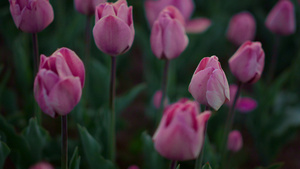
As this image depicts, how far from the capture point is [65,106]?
478mm

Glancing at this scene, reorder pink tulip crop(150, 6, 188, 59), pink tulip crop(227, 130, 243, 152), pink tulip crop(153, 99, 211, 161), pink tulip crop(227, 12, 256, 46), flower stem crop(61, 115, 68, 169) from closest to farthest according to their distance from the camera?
1. pink tulip crop(153, 99, 211, 161)
2. flower stem crop(61, 115, 68, 169)
3. pink tulip crop(150, 6, 188, 59)
4. pink tulip crop(227, 130, 243, 152)
5. pink tulip crop(227, 12, 256, 46)

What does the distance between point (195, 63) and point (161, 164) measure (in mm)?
540

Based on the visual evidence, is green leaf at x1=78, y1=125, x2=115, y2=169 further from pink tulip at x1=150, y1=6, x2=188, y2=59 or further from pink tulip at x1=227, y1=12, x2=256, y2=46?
pink tulip at x1=227, y1=12, x2=256, y2=46

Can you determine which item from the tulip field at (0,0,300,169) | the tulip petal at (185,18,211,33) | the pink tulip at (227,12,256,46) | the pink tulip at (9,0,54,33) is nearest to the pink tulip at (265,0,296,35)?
the tulip field at (0,0,300,169)

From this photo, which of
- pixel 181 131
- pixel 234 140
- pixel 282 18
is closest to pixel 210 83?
pixel 181 131

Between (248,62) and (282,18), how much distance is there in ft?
1.11

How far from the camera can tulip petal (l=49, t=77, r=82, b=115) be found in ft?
1.51

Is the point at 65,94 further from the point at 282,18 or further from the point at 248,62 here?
the point at 282,18

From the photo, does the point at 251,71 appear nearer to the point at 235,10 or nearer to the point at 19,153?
the point at 19,153

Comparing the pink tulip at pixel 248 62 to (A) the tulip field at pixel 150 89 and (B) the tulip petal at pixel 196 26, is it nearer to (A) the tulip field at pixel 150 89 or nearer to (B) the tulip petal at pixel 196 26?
(A) the tulip field at pixel 150 89

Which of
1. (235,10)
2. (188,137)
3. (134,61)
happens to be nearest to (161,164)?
(188,137)

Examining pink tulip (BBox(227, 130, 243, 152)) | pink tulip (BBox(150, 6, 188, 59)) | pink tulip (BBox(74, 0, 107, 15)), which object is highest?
pink tulip (BBox(74, 0, 107, 15))

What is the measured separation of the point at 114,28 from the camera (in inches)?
21.6

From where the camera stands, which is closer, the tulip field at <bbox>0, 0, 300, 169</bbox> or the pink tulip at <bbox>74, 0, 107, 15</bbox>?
the tulip field at <bbox>0, 0, 300, 169</bbox>
